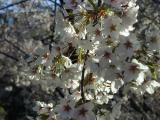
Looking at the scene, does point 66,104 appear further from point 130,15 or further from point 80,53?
point 130,15

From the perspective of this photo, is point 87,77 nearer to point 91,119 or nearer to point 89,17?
point 91,119

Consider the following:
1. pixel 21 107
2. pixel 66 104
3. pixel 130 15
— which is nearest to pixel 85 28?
pixel 130 15

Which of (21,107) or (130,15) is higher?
(130,15)

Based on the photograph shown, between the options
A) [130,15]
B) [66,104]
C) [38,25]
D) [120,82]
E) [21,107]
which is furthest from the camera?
[21,107]

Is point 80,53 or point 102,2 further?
point 80,53

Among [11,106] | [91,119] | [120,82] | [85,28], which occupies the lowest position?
[11,106]

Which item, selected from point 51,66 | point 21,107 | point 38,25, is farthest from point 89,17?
point 21,107

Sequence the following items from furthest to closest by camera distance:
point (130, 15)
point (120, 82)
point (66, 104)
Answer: point (66, 104)
point (120, 82)
point (130, 15)
